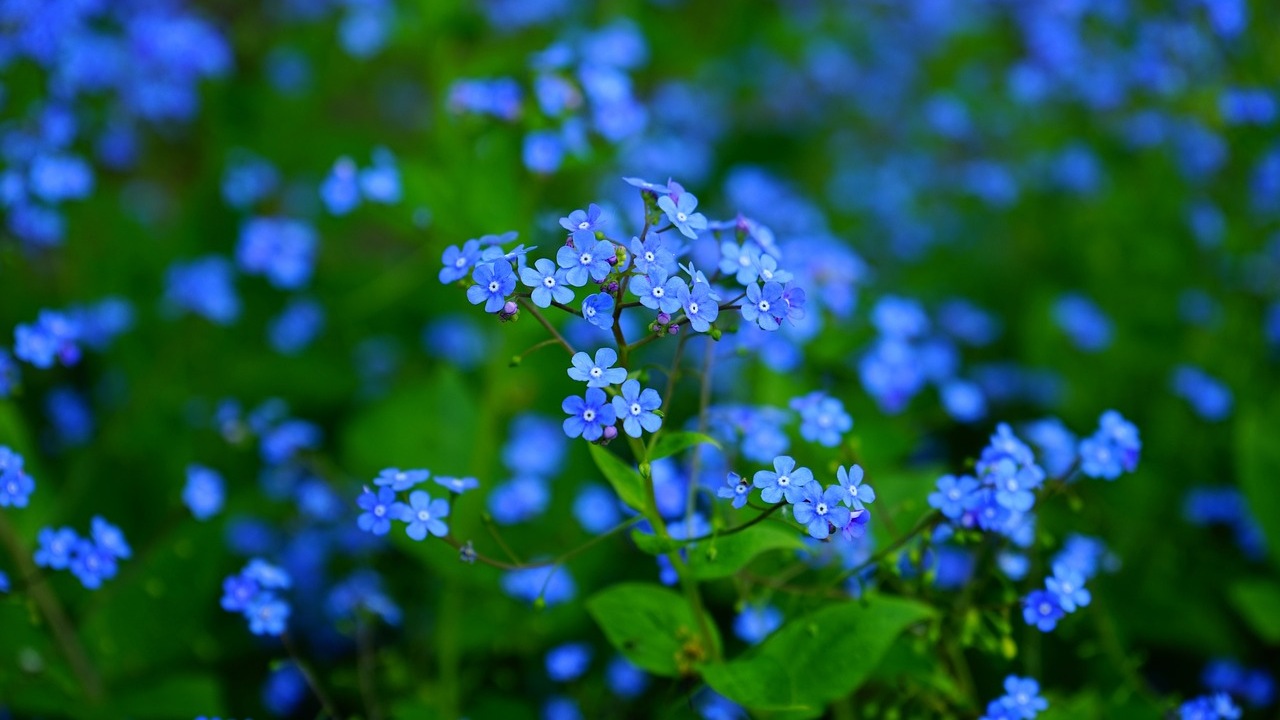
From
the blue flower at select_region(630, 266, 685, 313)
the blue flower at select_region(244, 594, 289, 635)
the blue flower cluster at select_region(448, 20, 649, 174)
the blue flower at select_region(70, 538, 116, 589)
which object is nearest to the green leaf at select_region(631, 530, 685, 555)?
the blue flower at select_region(630, 266, 685, 313)

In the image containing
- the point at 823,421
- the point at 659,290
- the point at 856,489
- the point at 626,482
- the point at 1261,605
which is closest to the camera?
the point at 659,290

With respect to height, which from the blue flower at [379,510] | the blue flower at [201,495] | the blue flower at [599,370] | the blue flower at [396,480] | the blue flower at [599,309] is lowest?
the blue flower at [379,510]

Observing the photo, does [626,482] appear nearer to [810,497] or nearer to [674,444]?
[674,444]

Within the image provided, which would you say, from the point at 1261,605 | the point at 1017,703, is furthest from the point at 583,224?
the point at 1261,605

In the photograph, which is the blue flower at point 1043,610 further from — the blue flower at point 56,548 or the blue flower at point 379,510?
the blue flower at point 56,548

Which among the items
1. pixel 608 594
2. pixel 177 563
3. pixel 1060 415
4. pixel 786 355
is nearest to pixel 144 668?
pixel 177 563

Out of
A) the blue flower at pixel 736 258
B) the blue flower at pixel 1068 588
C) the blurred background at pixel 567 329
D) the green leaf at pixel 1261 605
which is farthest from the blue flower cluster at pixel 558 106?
the green leaf at pixel 1261 605

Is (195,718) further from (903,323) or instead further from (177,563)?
(903,323)
